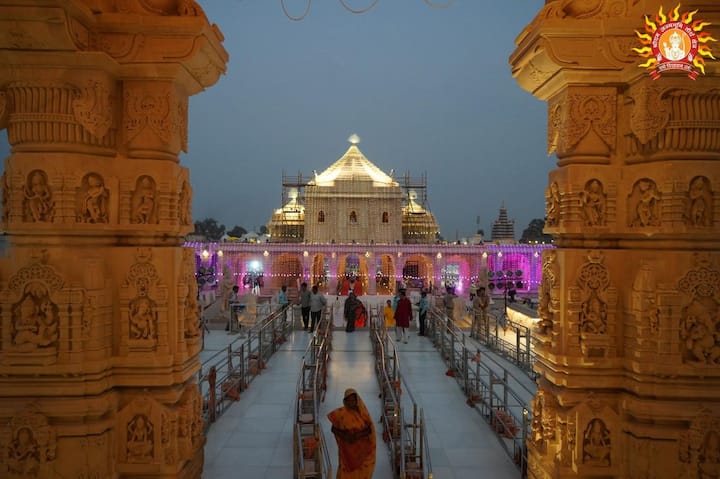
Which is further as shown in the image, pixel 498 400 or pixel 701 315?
pixel 498 400

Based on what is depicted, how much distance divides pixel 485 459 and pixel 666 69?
11.5 feet

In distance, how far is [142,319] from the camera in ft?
11.7

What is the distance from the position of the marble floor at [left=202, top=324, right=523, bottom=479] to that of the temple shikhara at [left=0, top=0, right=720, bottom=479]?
0.74 m

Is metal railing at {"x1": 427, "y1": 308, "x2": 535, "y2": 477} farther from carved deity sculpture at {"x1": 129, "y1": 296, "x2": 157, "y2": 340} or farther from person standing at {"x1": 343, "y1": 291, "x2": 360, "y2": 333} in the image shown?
carved deity sculpture at {"x1": 129, "y1": 296, "x2": 157, "y2": 340}

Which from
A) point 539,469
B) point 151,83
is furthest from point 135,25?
point 539,469

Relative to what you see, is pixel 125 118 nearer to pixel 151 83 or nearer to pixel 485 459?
pixel 151 83

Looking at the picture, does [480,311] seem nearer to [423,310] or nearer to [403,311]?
[423,310]

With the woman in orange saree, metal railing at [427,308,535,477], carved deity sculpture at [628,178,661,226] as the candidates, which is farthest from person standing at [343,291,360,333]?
carved deity sculpture at [628,178,661,226]

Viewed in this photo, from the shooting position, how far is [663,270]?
3.34 m

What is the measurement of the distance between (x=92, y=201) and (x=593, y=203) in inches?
139

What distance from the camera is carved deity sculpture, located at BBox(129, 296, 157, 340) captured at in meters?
3.57

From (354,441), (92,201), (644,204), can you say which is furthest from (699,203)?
(92,201)

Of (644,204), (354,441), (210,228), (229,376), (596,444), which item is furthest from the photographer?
(210,228)

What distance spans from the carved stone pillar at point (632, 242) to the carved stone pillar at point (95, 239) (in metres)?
2.71
